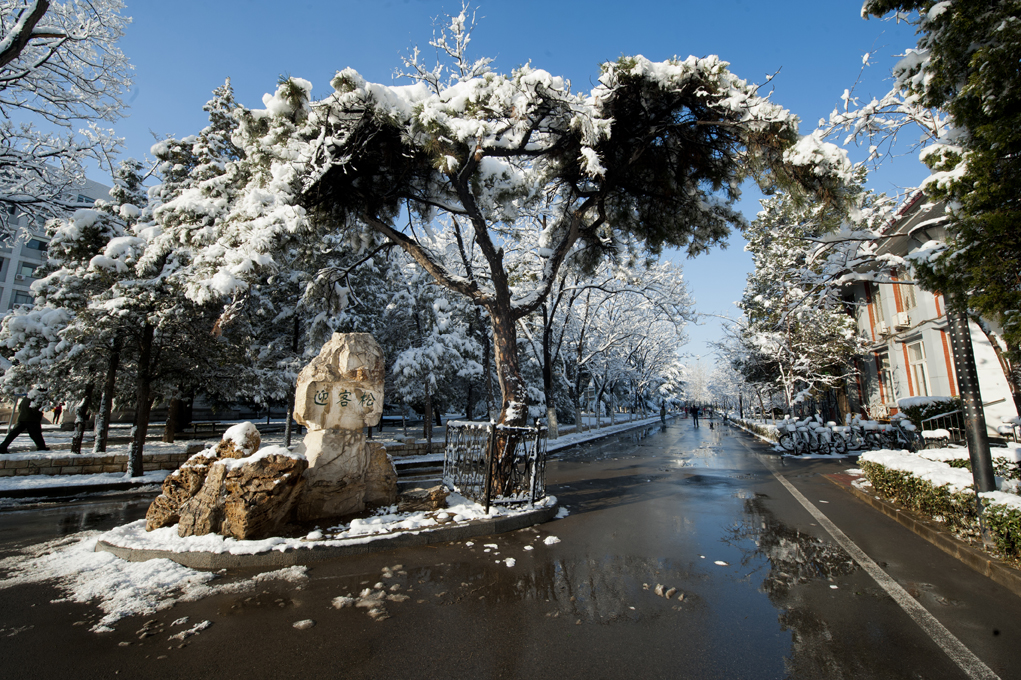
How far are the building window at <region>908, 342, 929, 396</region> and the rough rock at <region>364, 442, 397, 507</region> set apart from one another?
77.7 feet

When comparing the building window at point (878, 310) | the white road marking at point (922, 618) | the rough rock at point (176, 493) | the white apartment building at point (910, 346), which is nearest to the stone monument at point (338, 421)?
the rough rock at point (176, 493)

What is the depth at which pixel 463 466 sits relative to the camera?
26.6ft

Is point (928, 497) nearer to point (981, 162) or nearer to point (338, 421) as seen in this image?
point (981, 162)

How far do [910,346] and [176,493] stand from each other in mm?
28052

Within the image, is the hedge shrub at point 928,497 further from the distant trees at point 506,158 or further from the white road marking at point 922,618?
the distant trees at point 506,158

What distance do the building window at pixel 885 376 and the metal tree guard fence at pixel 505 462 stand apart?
24.8 m

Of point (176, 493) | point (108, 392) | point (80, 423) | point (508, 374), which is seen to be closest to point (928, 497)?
point (508, 374)

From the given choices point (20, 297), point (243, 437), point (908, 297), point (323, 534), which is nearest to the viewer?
point (323, 534)

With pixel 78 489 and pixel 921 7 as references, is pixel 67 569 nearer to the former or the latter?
pixel 78 489

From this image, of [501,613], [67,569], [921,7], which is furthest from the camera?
[921,7]

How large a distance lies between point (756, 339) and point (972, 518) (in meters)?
20.0

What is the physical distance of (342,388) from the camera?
669 cm

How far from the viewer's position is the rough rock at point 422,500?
700 centimetres

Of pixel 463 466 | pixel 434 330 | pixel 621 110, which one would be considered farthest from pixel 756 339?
pixel 463 466
